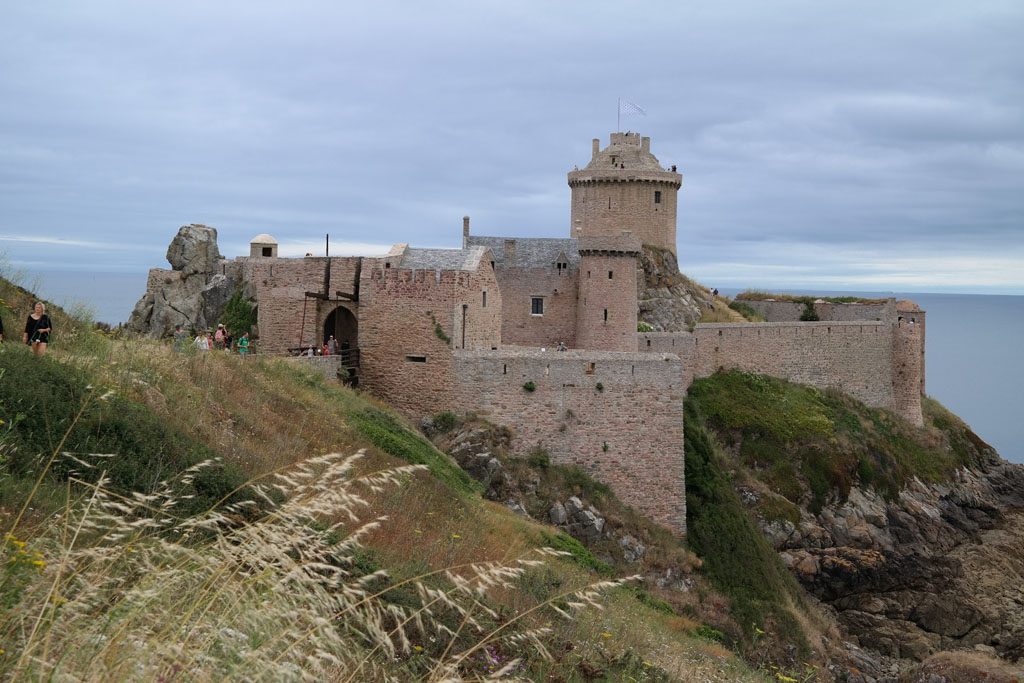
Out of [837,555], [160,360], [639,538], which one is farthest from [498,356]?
[837,555]

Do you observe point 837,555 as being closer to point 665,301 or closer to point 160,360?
point 665,301

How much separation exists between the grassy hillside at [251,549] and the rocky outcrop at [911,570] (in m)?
11.9

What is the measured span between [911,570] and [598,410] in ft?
48.2

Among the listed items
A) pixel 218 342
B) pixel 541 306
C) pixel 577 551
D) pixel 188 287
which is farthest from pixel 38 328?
pixel 541 306

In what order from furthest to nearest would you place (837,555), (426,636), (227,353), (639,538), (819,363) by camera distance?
(819,363) → (837,555) → (639,538) → (227,353) → (426,636)

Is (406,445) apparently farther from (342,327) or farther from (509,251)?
(509,251)

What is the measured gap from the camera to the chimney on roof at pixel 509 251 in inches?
1501

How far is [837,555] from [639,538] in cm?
1070

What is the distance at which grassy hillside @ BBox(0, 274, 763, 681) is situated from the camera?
5.59m

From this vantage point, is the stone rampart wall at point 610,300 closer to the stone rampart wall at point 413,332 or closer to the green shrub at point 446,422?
the stone rampart wall at point 413,332

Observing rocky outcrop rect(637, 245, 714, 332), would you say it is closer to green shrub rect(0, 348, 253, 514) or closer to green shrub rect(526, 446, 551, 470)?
green shrub rect(526, 446, 551, 470)

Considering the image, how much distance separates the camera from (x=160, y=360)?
13.9 metres

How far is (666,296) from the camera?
42.2 meters

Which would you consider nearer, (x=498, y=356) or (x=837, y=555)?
(x=498, y=356)
